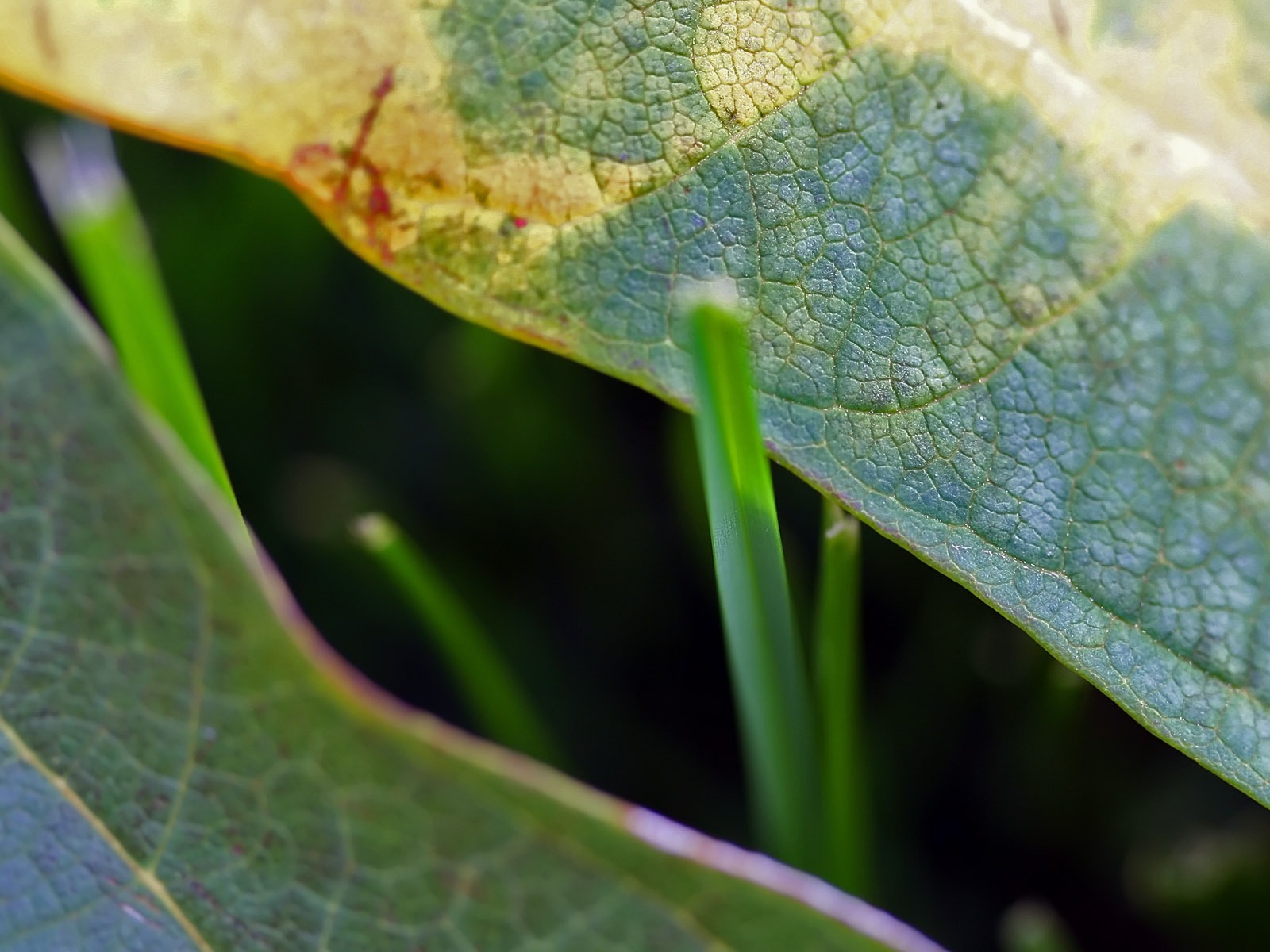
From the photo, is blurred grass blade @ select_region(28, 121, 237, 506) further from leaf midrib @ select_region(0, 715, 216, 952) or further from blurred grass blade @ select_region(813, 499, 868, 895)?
blurred grass blade @ select_region(813, 499, 868, 895)

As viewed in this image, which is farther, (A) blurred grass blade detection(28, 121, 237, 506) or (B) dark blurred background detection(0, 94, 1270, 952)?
(B) dark blurred background detection(0, 94, 1270, 952)

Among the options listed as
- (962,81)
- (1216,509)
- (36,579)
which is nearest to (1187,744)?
(1216,509)

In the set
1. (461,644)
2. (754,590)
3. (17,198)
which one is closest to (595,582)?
(461,644)

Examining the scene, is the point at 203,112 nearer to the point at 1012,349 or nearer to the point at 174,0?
the point at 174,0

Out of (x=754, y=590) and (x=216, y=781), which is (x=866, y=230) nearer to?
(x=754, y=590)

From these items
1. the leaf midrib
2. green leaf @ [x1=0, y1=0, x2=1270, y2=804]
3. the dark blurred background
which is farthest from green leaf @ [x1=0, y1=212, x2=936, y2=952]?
the dark blurred background

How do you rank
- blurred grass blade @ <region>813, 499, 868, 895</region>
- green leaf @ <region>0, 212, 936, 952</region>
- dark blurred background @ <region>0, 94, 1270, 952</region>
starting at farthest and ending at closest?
1. dark blurred background @ <region>0, 94, 1270, 952</region>
2. blurred grass blade @ <region>813, 499, 868, 895</region>
3. green leaf @ <region>0, 212, 936, 952</region>
